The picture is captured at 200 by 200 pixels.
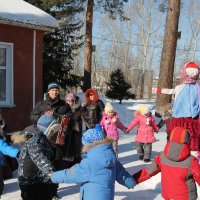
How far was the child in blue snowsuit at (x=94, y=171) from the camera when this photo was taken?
354 centimetres

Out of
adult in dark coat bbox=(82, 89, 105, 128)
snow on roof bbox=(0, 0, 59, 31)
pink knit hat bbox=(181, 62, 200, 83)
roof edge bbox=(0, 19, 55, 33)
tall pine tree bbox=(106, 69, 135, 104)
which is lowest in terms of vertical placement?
tall pine tree bbox=(106, 69, 135, 104)

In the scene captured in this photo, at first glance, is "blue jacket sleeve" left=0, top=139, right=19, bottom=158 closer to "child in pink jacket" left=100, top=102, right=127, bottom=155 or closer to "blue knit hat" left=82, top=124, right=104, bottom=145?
"blue knit hat" left=82, top=124, right=104, bottom=145

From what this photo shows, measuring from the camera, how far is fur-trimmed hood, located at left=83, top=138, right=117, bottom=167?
3541 millimetres

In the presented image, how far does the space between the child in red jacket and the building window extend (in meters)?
7.23

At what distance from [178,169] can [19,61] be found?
7670 mm

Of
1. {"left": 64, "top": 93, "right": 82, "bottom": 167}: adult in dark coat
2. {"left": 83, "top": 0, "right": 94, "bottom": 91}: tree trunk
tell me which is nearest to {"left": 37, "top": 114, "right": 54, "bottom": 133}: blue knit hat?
{"left": 64, "top": 93, "right": 82, "bottom": 167}: adult in dark coat

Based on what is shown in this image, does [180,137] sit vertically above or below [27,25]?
below

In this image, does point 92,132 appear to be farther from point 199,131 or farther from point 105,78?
point 105,78

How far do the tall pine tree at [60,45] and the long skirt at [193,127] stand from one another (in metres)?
13.6

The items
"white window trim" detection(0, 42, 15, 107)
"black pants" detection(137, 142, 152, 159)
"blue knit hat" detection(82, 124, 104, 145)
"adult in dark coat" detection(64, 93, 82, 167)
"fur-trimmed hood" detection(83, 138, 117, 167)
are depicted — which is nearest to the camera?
"fur-trimmed hood" detection(83, 138, 117, 167)

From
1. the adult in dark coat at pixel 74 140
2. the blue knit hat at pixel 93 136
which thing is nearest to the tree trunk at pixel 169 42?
the adult in dark coat at pixel 74 140

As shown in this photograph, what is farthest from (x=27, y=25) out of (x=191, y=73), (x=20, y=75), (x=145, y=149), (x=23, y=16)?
(x=191, y=73)

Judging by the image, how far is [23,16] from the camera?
10.5 metres

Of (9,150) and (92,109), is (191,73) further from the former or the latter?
(92,109)
